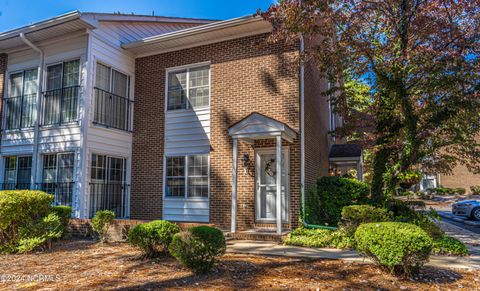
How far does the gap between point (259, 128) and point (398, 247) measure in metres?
5.04

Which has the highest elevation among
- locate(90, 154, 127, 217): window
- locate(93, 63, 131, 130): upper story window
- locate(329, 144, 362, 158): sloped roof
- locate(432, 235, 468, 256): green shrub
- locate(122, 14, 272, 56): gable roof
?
locate(122, 14, 272, 56): gable roof

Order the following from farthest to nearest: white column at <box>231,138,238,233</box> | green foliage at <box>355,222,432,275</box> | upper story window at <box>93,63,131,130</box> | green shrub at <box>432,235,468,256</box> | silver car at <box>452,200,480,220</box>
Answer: silver car at <box>452,200,480,220</box> → upper story window at <box>93,63,131,130</box> → white column at <box>231,138,238,233</box> → green shrub at <box>432,235,468,256</box> → green foliage at <box>355,222,432,275</box>

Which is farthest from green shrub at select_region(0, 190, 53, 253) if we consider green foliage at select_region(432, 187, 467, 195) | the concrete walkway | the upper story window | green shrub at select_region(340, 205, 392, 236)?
→ green foliage at select_region(432, 187, 467, 195)

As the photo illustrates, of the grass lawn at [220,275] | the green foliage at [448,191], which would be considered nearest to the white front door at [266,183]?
the grass lawn at [220,275]

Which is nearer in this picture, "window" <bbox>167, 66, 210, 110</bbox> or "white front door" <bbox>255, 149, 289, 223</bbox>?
"white front door" <bbox>255, 149, 289, 223</bbox>

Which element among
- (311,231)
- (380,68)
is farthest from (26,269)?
(380,68)

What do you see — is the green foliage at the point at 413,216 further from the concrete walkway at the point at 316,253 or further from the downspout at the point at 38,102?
the downspout at the point at 38,102

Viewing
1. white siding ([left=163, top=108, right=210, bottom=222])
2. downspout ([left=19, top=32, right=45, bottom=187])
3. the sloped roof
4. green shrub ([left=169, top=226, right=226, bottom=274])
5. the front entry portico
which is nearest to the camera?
green shrub ([left=169, top=226, right=226, bottom=274])

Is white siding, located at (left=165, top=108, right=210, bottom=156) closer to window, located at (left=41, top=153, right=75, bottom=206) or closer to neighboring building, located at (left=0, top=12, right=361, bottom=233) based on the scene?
neighboring building, located at (left=0, top=12, right=361, bottom=233)

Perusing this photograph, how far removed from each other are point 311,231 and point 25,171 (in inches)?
375

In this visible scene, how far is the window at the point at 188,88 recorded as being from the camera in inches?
456

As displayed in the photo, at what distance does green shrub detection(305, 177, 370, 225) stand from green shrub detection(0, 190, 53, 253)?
6959 mm

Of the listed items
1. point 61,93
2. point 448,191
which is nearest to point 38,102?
point 61,93

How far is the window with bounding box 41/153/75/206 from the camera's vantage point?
11.0 m
